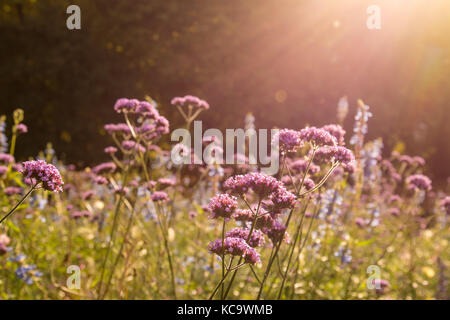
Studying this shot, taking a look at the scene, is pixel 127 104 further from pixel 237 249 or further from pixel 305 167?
pixel 237 249

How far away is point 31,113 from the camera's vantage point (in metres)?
12.7

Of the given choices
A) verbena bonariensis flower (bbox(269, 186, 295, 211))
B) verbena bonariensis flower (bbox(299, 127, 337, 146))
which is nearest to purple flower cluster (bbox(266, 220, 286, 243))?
verbena bonariensis flower (bbox(269, 186, 295, 211))

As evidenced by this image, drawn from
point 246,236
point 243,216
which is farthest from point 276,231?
point 246,236

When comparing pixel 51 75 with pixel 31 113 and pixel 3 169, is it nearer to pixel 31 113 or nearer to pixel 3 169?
pixel 31 113

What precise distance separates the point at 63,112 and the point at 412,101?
10980 mm

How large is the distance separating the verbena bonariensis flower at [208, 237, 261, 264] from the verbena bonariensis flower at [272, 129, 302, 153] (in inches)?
21.0

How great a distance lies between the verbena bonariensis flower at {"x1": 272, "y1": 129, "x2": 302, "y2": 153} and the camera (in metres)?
2.13

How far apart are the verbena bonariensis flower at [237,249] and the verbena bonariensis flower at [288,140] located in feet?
1.75

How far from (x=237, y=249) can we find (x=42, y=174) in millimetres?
891

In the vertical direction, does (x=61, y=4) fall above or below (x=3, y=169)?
above

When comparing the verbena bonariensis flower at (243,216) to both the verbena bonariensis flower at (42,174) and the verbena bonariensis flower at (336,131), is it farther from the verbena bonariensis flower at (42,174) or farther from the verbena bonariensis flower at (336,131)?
the verbena bonariensis flower at (42,174)

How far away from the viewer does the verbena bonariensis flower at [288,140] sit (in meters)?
2.13

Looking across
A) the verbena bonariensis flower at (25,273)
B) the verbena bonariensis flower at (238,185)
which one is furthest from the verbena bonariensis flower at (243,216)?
the verbena bonariensis flower at (25,273)
